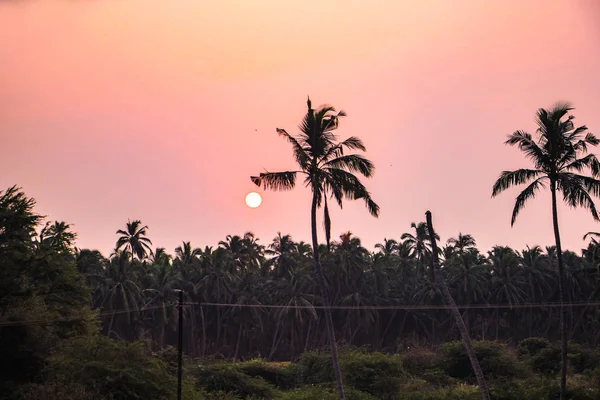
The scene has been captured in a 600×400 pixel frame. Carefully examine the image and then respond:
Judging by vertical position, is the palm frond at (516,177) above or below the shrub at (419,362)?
above

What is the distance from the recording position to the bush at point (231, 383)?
5544 cm

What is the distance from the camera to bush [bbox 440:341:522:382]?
205 feet

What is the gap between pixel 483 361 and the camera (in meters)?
63.3

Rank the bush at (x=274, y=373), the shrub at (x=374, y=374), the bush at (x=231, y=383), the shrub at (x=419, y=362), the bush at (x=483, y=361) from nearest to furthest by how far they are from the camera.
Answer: the bush at (x=231, y=383) < the shrub at (x=374, y=374) < the bush at (x=483, y=361) < the shrub at (x=419, y=362) < the bush at (x=274, y=373)

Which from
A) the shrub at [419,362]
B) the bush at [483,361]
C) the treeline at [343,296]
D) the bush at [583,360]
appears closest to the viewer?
the bush at [483,361]

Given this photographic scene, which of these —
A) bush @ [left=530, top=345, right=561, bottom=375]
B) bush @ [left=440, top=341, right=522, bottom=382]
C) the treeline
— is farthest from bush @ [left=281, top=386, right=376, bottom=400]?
the treeline

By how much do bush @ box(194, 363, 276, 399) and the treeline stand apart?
40320 mm

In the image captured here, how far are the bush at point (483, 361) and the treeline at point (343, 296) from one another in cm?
3372

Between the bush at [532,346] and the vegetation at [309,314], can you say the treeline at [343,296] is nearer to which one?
the vegetation at [309,314]

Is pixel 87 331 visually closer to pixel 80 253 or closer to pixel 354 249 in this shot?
pixel 80 253

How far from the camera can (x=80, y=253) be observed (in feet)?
314

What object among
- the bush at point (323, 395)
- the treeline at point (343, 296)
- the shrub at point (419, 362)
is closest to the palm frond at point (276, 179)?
the bush at point (323, 395)

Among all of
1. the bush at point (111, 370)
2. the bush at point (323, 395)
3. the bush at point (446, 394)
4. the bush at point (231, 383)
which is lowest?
the bush at point (446, 394)

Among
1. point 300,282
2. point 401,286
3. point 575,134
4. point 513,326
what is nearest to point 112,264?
point 300,282
